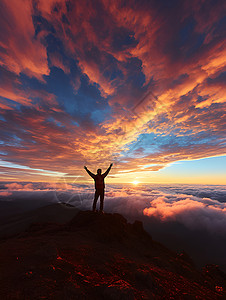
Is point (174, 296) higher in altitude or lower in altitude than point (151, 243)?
higher

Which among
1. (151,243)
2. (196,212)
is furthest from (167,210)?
(151,243)

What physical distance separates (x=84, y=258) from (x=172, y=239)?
297 feet

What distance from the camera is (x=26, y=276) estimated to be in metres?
2.65

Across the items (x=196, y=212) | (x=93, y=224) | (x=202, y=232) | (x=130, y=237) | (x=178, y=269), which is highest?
(x=93, y=224)

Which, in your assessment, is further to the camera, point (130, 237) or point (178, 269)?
point (130, 237)

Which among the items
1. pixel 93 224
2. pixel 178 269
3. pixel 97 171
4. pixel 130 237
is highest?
pixel 97 171

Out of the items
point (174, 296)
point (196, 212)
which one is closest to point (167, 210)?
point (196, 212)

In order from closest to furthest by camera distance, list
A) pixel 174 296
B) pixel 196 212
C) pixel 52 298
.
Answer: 1. pixel 52 298
2. pixel 174 296
3. pixel 196 212

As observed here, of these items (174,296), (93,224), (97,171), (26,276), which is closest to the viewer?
(26,276)

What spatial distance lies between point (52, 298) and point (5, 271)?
1657 mm

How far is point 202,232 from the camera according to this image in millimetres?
80875

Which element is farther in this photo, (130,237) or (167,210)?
(167,210)

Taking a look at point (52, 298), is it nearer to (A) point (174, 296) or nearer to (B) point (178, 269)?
(A) point (174, 296)

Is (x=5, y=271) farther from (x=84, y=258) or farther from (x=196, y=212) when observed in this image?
(x=196, y=212)
